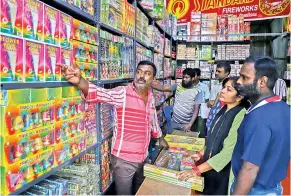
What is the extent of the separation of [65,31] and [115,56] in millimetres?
928

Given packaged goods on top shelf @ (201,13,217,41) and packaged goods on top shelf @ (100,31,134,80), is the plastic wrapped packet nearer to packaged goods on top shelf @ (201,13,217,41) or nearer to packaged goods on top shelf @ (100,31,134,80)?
packaged goods on top shelf @ (100,31,134,80)

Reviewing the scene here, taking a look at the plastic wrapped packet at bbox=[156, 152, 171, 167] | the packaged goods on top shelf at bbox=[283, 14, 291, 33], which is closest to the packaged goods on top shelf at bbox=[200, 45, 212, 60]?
the packaged goods on top shelf at bbox=[283, 14, 291, 33]

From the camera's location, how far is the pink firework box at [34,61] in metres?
1.23

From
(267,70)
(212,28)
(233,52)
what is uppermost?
(212,28)

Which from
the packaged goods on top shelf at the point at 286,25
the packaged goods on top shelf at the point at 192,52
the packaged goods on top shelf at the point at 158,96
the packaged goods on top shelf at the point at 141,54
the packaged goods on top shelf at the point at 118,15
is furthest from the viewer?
the packaged goods on top shelf at the point at 192,52

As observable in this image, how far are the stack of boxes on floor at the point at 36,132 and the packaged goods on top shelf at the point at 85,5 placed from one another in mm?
564

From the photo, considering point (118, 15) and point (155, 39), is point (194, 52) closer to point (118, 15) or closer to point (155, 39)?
point (155, 39)

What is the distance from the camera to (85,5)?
1.83m

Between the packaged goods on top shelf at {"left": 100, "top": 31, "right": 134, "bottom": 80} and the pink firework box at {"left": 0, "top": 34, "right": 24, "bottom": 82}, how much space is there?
977 mm

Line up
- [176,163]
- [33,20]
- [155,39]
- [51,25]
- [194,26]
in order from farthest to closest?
1. [194,26]
2. [155,39]
3. [176,163]
4. [51,25]
5. [33,20]

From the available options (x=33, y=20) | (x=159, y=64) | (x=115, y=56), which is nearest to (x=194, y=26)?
(x=159, y=64)

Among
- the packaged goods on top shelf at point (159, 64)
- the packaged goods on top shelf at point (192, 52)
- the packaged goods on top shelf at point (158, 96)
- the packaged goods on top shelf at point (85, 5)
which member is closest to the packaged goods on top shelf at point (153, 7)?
the packaged goods on top shelf at point (159, 64)

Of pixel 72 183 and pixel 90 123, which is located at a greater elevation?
pixel 90 123

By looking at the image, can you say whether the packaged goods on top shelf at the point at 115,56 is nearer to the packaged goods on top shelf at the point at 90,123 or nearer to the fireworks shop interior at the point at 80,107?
the fireworks shop interior at the point at 80,107
